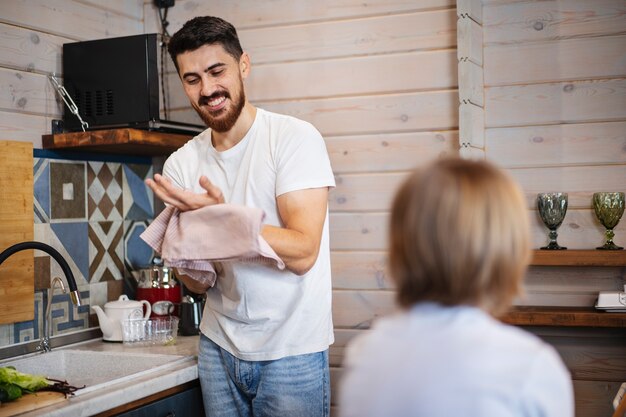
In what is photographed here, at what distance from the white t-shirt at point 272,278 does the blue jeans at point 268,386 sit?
1.2 inches

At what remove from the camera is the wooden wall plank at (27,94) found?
8.08ft

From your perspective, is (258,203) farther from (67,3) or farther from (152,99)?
(67,3)

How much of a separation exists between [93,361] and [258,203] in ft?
2.82

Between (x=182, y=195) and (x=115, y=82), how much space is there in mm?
1069

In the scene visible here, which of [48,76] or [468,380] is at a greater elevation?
[48,76]

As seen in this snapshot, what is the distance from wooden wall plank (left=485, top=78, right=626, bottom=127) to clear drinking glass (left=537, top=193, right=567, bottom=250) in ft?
0.81

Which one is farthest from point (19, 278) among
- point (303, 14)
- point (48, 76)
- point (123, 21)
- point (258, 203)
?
point (303, 14)

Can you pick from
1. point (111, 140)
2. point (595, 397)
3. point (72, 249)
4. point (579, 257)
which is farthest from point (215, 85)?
point (595, 397)

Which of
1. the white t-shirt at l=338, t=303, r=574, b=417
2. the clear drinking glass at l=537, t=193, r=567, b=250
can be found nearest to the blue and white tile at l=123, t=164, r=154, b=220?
the clear drinking glass at l=537, t=193, r=567, b=250

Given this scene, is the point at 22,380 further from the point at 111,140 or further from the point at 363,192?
the point at 363,192

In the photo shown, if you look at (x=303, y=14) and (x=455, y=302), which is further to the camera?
(x=303, y=14)

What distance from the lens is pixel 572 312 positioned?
2367 millimetres

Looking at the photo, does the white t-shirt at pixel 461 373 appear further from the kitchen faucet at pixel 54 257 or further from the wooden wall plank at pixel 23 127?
the wooden wall plank at pixel 23 127

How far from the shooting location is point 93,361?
2.47 m
